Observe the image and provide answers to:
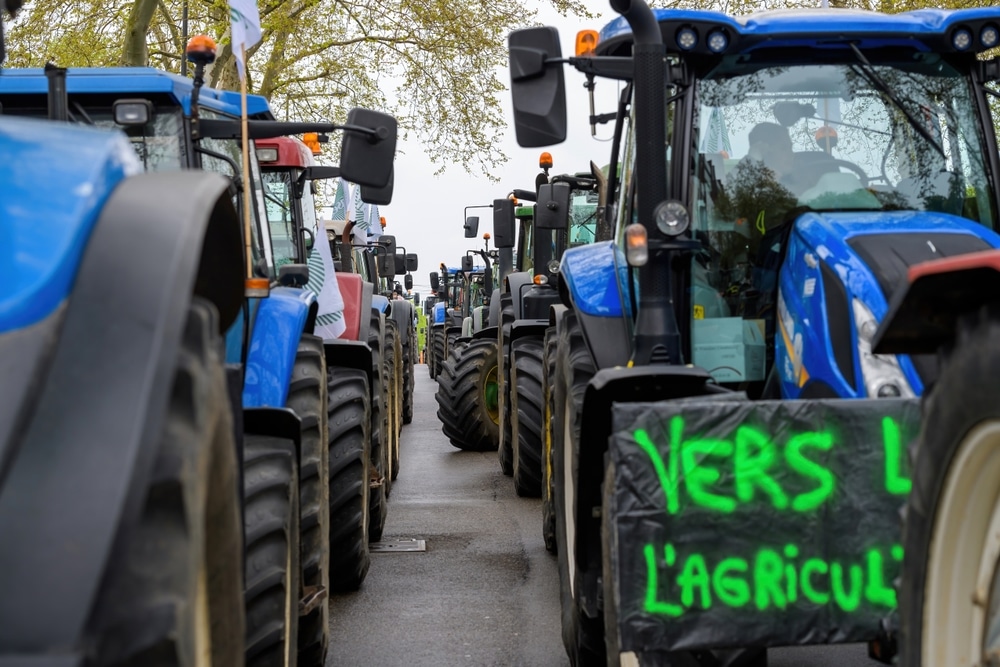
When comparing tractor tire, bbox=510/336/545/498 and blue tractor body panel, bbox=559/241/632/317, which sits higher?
blue tractor body panel, bbox=559/241/632/317

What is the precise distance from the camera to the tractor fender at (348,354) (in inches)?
296

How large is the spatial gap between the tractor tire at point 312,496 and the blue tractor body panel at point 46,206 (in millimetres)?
3118

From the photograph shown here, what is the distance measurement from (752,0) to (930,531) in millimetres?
16593

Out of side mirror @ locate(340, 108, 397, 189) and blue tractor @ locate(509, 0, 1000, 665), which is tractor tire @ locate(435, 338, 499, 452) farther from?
side mirror @ locate(340, 108, 397, 189)

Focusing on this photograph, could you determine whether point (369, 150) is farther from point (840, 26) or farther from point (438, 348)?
point (438, 348)

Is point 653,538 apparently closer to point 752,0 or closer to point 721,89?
point 721,89

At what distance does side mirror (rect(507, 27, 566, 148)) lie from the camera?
16.8 feet

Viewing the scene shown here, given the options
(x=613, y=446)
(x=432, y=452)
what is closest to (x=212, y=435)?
(x=613, y=446)

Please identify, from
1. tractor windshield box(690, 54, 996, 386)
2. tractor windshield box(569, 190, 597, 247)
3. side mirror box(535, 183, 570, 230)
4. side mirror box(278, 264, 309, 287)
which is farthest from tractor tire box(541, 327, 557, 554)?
tractor windshield box(569, 190, 597, 247)

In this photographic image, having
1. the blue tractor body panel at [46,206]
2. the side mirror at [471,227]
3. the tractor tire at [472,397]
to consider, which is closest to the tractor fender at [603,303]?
the blue tractor body panel at [46,206]

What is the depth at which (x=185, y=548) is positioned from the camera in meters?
2.09

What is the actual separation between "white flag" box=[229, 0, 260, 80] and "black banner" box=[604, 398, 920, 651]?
9.29ft

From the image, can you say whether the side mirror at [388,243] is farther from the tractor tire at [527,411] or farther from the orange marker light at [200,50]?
the orange marker light at [200,50]

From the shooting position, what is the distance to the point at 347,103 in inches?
1041
